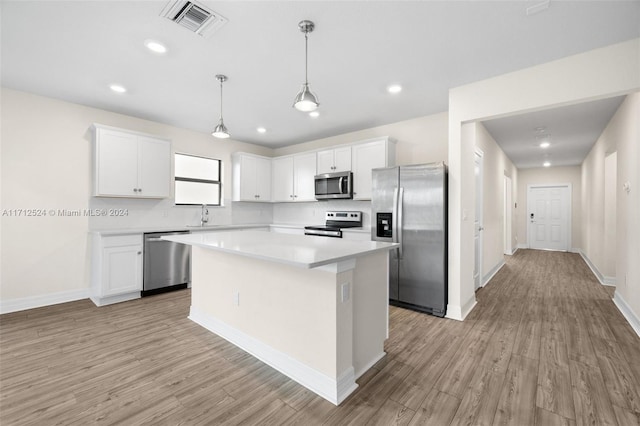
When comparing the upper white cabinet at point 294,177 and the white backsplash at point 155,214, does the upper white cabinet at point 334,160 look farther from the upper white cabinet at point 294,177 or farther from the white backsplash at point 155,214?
the white backsplash at point 155,214

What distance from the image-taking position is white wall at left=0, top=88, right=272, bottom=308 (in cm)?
343

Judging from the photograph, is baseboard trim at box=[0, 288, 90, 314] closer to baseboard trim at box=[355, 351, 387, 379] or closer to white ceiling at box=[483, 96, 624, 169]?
baseboard trim at box=[355, 351, 387, 379]

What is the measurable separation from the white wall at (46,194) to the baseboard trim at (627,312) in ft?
21.0

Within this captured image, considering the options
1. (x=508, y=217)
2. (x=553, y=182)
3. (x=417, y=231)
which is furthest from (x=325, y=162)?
(x=553, y=182)

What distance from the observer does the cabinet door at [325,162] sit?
16.6 ft

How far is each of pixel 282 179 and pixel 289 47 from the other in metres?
3.55

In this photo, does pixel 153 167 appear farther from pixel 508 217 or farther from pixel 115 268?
pixel 508 217

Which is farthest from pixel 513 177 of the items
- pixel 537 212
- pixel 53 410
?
pixel 53 410

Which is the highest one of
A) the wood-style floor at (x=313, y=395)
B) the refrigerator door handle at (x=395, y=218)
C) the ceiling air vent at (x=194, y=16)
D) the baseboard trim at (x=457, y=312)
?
the ceiling air vent at (x=194, y=16)

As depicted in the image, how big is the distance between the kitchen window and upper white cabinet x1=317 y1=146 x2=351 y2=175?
1.99 m

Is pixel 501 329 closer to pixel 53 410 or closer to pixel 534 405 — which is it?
pixel 534 405

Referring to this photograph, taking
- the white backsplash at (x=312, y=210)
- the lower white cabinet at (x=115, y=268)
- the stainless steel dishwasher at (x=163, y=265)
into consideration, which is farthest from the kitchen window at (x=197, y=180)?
the white backsplash at (x=312, y=210)

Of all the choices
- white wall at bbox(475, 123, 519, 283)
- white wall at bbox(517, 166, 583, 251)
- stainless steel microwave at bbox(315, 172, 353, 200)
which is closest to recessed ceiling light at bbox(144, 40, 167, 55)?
stainless steel microwave at bbox(315, 172, 353, 200)

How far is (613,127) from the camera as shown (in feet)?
13.7
